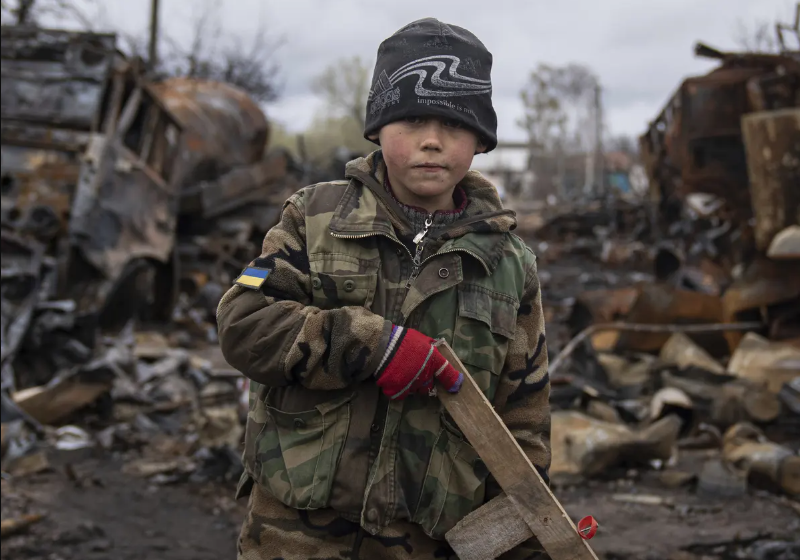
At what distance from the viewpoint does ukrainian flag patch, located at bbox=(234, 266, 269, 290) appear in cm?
150

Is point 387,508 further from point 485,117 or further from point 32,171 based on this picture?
point 32,171

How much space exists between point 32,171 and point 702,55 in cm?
600

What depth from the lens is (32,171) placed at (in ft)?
21.4

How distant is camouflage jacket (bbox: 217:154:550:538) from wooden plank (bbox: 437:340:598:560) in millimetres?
104

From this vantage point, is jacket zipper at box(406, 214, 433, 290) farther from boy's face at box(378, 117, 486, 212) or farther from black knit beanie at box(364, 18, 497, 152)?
black knit beanie at box(364, 18, 497, 152)

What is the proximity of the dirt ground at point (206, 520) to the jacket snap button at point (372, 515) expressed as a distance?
2080 millimetres

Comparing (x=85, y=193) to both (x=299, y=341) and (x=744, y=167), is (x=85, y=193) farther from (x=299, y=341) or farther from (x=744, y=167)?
(x=744, y=167)

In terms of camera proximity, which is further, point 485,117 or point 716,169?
point 716,169

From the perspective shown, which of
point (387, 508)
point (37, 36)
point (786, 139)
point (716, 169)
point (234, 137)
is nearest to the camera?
point (387, 508)

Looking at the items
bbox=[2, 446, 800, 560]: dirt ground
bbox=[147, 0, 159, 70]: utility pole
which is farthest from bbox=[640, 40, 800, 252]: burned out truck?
bbox=[147, 0, 159, 70]: utility pole

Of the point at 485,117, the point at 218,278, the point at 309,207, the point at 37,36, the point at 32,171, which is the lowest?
the point at 218,278

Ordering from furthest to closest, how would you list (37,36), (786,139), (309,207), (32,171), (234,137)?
(234,137), (37,36), (32,171), (786,139), (309,207)

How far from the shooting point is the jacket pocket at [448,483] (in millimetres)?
1522

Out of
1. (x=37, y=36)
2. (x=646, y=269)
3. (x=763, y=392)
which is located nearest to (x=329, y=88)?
(x=646, y=269)
